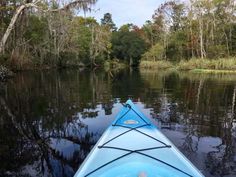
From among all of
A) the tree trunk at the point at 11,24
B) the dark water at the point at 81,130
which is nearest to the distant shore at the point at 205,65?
the tree trunk at the point at 11,24

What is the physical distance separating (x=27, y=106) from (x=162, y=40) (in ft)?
123

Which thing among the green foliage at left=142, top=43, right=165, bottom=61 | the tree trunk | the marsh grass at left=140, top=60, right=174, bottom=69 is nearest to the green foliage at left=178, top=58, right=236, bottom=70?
the marsh grass at left=140, top=60, right=174, bottom=69

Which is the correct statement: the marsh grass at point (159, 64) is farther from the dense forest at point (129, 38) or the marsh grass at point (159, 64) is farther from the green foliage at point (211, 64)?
the green foliage at point (211, 64)

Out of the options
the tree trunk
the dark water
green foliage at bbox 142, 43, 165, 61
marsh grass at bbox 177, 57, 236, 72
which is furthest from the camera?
green foliage at bbox 142, 43, 165, 61

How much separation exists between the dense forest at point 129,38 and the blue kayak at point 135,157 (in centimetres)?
1968

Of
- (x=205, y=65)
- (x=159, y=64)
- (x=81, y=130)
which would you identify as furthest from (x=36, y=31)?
(x=81, y=130)

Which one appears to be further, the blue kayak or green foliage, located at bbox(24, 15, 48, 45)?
green foliage, located at bbox(24, 15, 48, 45)

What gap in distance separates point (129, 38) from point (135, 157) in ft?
159

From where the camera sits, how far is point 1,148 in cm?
543

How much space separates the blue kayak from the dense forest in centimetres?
1968

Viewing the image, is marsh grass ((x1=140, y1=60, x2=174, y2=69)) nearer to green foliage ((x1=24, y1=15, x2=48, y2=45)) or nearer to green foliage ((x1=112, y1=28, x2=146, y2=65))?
green foliage ((x1=112, y1=28, x2=146, y2=65))

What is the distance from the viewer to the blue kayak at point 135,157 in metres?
2.87

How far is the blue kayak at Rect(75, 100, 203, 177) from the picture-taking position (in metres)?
2.87

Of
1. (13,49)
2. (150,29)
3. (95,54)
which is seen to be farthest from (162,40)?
(13,49)
